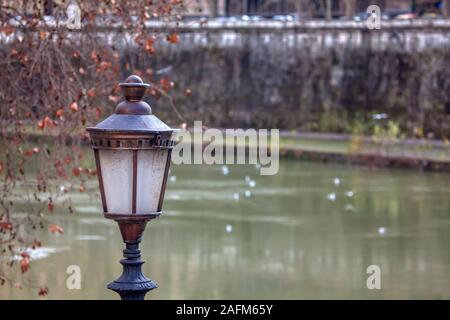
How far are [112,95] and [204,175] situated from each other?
10.4m

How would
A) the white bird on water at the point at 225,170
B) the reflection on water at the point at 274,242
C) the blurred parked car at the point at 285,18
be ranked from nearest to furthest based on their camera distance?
the reflection on water at the point at 274,242 → the white bird on water at the point at 225,170 → the blurred parked car at the point at 285,18

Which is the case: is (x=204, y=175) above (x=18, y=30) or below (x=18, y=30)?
below

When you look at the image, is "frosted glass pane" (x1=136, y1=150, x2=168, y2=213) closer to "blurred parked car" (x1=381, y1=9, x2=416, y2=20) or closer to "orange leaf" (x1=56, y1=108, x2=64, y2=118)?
"orange leaf" (x1=56, y1=108, x2=64, y2=118)

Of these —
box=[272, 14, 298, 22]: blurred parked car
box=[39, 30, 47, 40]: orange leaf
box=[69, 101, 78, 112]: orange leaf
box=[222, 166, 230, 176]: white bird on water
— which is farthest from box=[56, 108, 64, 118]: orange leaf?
box=[272, 14, 298, 22]: blurred parked car

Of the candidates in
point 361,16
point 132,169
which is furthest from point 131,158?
point 361,16

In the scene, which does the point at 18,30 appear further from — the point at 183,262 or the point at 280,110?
the point at 280,110

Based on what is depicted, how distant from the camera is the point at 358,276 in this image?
9.23m

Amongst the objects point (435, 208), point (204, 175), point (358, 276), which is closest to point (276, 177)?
point (204, 175)

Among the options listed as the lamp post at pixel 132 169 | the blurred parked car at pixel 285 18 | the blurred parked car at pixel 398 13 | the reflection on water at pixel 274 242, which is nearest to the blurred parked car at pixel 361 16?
the blurred parked car at pixel 398 13

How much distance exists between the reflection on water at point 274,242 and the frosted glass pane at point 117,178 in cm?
491

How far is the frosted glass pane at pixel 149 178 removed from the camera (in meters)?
3.26

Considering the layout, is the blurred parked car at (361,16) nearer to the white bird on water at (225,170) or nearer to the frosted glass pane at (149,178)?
the white bird on water at (225,170)

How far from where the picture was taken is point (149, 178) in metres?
3.28

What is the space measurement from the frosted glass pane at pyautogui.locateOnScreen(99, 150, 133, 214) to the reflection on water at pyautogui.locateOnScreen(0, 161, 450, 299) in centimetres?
491
